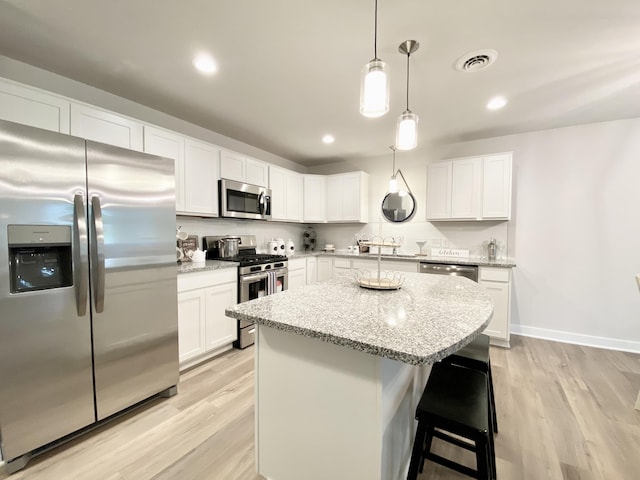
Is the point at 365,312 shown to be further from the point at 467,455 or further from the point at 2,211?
the point at 2,211

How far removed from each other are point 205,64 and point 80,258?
1554 millimetres

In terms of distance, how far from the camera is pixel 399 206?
422 cm

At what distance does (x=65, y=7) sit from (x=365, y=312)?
2260 millimetres

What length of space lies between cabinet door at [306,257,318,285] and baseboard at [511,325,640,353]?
8.89ft

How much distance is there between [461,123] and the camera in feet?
10.1

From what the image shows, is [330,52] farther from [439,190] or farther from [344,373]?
[439,190]

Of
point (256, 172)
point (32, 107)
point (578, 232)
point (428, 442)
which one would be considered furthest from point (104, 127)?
point (578, 232)

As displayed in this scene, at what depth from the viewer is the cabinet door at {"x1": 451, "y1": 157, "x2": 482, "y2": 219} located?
3.41 m

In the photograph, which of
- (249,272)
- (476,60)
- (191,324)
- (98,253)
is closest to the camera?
(98,253)

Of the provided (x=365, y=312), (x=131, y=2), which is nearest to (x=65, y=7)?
(x=131, y=2)

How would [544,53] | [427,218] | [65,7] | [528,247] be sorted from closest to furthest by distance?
[65,7] → [544,53] → [528,247] → [427,218]

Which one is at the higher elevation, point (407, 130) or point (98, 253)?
point (407, 130)

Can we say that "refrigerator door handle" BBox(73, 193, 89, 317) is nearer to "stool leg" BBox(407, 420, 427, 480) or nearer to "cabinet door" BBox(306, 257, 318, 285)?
"stool leg" BBox(407, 420, 427, 480)

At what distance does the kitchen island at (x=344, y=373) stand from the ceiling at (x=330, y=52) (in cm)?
159
